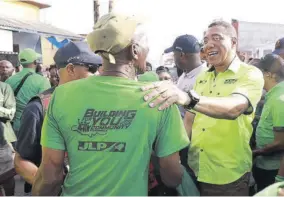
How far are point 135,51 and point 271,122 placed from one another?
199 centimetres

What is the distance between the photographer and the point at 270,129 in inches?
135

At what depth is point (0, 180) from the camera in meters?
4.05

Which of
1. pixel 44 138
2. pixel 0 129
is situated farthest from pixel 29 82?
pixel 44 138

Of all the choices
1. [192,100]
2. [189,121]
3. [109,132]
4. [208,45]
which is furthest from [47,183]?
[208,45]

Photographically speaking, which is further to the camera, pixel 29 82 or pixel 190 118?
pixel 29 82

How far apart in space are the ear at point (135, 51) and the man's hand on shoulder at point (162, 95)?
7.0 inches

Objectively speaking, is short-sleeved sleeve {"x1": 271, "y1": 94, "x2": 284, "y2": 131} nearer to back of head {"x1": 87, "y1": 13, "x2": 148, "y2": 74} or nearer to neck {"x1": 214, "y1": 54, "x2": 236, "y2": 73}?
neck {"x1": 214, "y1": 54, "x2": 236, "y2": 73}

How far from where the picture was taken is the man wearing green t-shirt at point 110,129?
177 cm

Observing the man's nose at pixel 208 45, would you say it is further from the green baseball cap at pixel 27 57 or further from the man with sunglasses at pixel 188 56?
the green baseball cap at pixel 27 57

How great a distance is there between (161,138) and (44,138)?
596mm

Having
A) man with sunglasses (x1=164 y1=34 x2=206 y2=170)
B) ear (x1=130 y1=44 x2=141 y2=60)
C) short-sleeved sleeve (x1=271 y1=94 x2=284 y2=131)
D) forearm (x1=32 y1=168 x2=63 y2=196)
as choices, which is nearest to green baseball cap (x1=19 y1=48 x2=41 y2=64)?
man with sunglasses (x1=164 y1=34 x2=206 y2=170)

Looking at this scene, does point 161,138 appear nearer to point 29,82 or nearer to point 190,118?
point 190,118

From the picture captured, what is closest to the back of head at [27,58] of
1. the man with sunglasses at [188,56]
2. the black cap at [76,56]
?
the man with sunglasses at [188,56]

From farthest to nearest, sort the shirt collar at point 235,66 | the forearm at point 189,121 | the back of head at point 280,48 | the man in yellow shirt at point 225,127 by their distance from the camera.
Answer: the back of head at point 280,48 → the forearm at point 189,121 → the shirt collar at point 235,66 → the man in yellow shirt at point 225,127
